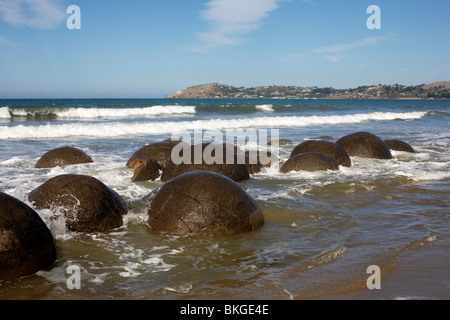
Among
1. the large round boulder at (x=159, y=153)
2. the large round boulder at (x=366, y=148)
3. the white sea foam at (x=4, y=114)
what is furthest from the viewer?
the white sea foam at (x=4, y=114)

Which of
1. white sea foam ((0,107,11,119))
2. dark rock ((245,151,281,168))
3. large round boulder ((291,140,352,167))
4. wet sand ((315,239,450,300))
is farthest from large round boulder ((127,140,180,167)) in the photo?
white sea foam ((0,107,11,119))

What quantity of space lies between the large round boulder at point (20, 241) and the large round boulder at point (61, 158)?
281 inches

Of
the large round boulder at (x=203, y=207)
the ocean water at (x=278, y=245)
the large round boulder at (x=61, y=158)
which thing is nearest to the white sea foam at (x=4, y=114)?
the large round boulder at (x=61, y=158)

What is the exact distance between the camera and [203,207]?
201 inches

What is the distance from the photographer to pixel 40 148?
15.6 m

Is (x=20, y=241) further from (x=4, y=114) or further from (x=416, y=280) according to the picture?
(x=4, y=114)

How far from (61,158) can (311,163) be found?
21.0 ft

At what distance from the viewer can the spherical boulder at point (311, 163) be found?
955cm

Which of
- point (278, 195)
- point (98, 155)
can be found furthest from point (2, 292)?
point (98, 155)

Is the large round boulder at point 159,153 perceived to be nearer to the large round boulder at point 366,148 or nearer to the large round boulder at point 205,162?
the large round boulder at point 205,162

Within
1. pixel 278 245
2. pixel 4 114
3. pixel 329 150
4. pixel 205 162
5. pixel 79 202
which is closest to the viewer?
pixel 278 245

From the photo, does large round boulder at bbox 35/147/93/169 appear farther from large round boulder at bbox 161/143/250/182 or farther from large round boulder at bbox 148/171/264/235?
large round boulder at bbox 148/171/264/235

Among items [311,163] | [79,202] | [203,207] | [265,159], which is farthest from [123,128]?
[203,207]
